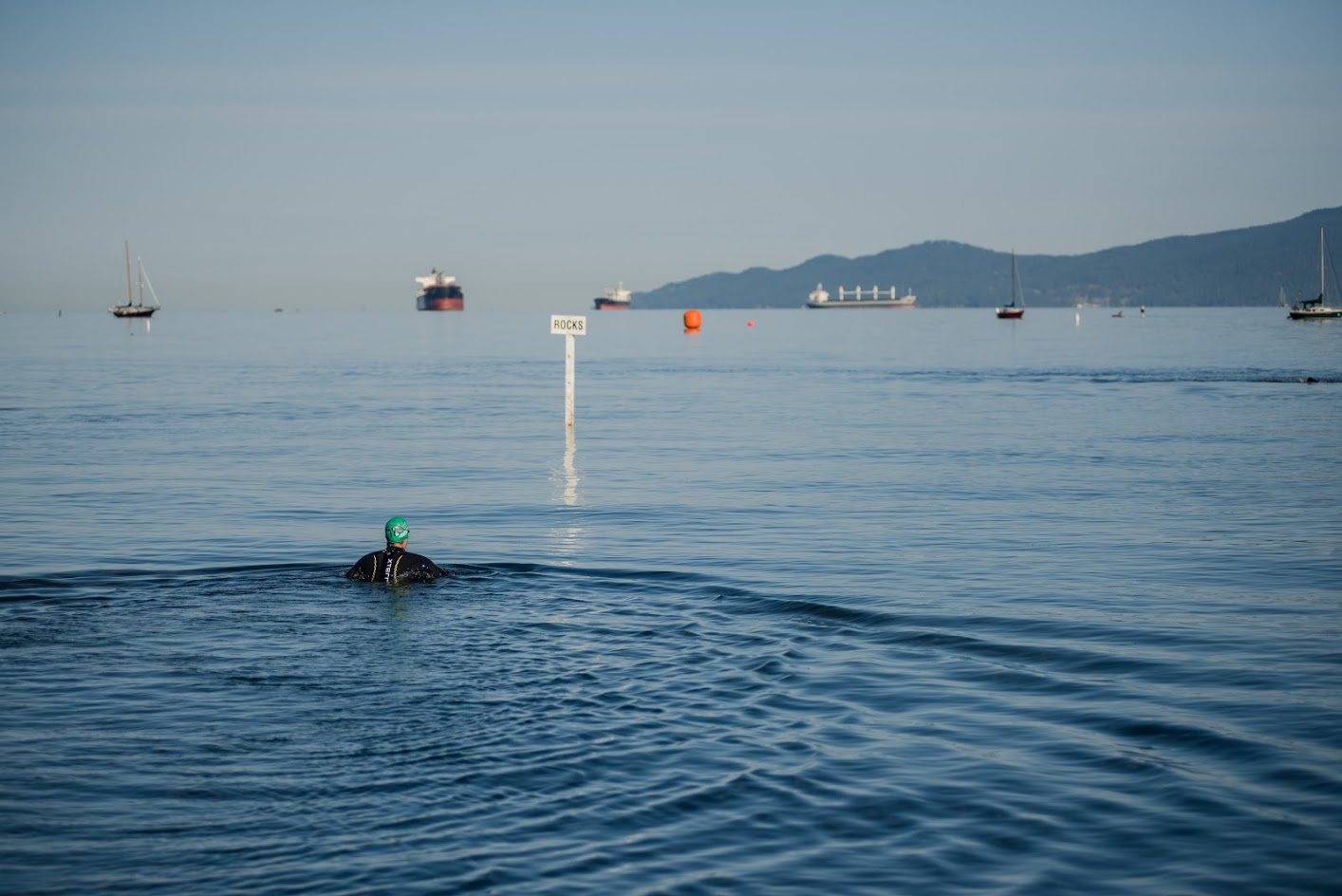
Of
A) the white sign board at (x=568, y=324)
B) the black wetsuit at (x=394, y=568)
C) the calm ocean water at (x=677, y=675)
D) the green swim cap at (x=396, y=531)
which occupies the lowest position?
the calm ocean water at (x=677, y=675)

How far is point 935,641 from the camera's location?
1391 centimetres

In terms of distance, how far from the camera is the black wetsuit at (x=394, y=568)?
15750mm

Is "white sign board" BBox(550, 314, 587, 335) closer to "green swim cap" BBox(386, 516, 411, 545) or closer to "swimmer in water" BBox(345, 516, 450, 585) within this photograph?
"swimmer in water" BBox(345, 516, 450, 585)

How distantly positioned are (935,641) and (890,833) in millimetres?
5451

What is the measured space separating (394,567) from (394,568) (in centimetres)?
1

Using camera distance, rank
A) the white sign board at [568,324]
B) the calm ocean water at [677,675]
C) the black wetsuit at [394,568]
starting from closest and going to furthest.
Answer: the calm ocean water at [677,675]
the black wetsuit at [394,568]
the white sign board at [568,324]

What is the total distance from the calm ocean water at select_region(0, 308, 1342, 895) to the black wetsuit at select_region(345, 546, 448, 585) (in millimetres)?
303

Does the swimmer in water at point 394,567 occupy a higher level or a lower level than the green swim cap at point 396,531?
lower

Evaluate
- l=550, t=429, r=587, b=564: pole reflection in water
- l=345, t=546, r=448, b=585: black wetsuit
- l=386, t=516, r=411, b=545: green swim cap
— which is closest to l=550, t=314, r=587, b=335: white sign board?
l=550, t=429, r=587, b=564: pole reflection in water

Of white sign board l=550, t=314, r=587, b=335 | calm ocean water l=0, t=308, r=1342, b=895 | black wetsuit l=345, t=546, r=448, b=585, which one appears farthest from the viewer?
white sign board l=550, t=314, r=587, b=335

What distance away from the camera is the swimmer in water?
1562cm

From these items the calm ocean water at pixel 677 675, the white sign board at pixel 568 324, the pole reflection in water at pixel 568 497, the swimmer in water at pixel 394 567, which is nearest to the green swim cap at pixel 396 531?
the swimmer in water at pixel 394 567

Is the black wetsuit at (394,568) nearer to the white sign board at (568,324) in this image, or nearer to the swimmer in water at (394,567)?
the swimmer in water at (394,567)

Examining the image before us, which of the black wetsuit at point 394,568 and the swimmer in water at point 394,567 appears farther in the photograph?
the black wetsuit at point 394,568
